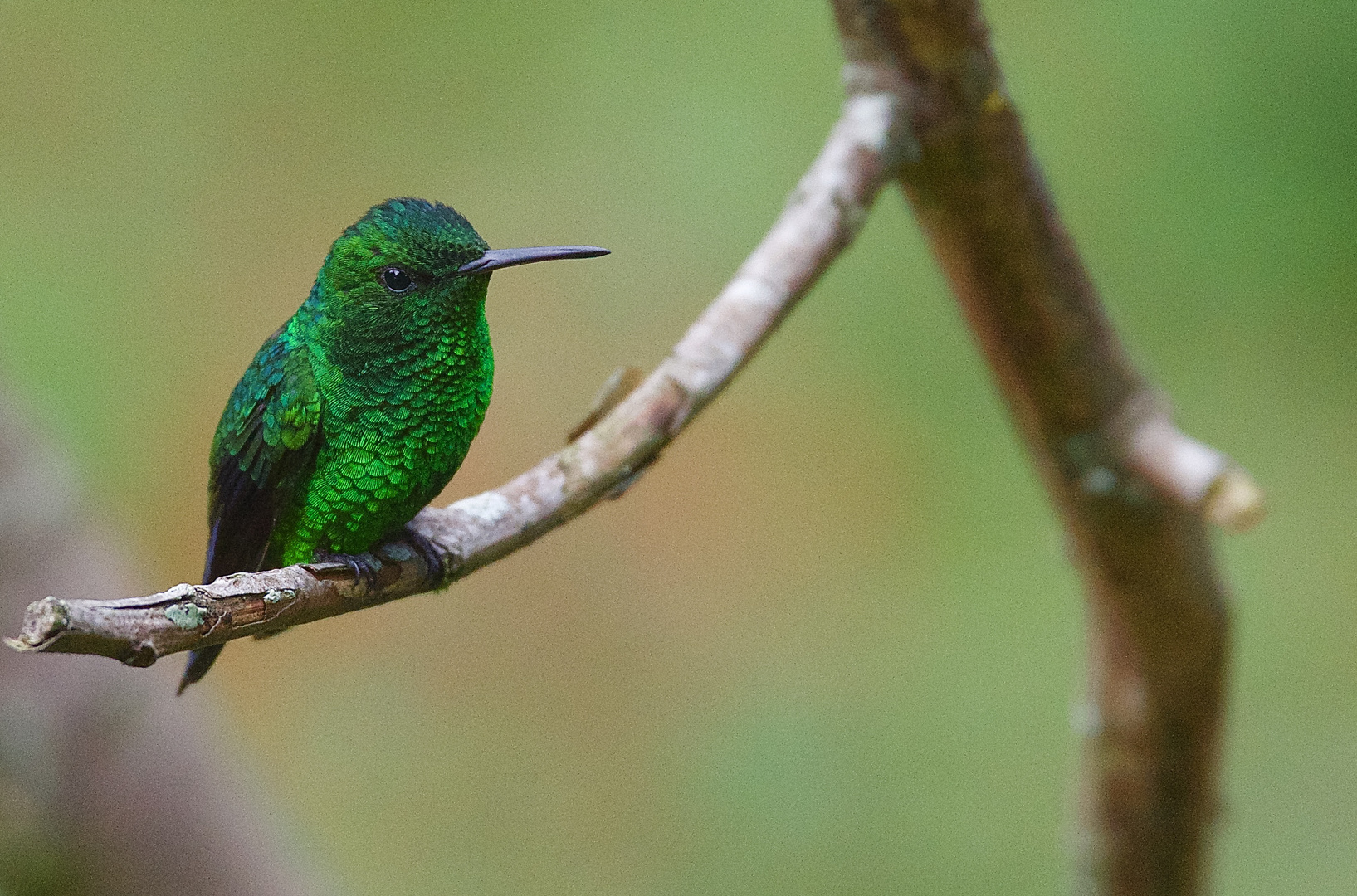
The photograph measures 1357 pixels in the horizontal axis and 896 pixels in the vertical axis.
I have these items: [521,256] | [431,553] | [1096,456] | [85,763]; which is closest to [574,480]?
[431,553]

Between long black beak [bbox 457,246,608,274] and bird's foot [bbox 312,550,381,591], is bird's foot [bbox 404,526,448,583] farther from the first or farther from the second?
long black beak [bbox 457,246,608,274]

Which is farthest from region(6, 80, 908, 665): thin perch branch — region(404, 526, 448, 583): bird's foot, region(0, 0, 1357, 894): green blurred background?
region(0, 0, 1357, 894): green blurred background

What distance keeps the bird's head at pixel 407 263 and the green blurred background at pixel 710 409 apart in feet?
3.64

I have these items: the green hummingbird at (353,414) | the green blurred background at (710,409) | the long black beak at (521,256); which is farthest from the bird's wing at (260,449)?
the green blurred background at (710,409)

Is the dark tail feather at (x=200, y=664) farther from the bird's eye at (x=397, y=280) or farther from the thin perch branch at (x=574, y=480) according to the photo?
the bird's eye at (x=397, y=280)

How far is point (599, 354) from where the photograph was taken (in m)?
2.10

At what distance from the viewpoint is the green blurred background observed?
6.70ft

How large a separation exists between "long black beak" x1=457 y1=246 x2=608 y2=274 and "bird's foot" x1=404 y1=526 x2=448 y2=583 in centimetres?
20

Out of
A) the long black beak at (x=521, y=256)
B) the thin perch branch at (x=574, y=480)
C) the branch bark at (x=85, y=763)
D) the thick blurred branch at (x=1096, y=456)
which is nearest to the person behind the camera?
the thin perch branch at (x=574, y=480)

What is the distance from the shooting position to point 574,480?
93cm

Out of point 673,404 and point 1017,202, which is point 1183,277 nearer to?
point 1017,202

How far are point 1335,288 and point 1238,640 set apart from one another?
66 cm

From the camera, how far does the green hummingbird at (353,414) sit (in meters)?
0.82

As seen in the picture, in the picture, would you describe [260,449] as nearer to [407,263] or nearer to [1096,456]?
[407,263]
